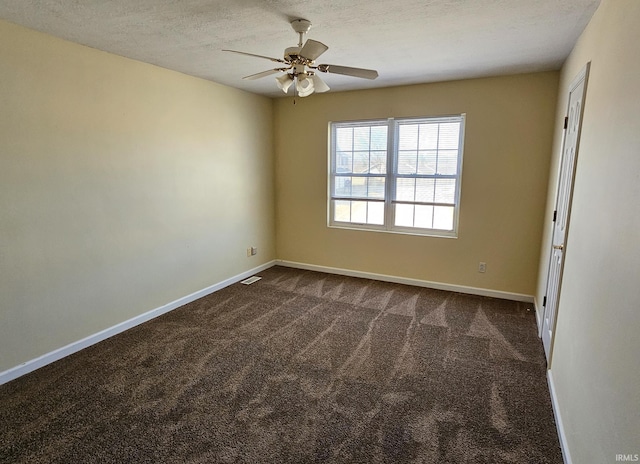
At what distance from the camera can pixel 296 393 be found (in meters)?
2.37

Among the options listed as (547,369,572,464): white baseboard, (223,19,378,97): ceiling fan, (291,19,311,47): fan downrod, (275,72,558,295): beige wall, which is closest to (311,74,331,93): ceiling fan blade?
(223,19,378,97): ceiling fan

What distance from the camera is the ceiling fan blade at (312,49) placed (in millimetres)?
2072

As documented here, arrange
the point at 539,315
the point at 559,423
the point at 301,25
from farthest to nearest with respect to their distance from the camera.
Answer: the point at 539,315
the point at 301,25
the point at 559,423

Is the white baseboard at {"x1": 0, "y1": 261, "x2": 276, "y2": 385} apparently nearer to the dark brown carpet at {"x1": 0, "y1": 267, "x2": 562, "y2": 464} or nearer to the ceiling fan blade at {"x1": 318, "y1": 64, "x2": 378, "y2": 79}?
the dark brown carpet at {"x1": 0, "y1": 267, "x2": 562, "y2": 464}

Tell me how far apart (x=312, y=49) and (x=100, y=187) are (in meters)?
2.19

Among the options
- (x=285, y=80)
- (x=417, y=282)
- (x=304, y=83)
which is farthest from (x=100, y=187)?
(x=417, y=282)

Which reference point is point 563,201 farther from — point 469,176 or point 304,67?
point 304,67

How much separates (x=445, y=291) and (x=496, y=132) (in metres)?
1.97

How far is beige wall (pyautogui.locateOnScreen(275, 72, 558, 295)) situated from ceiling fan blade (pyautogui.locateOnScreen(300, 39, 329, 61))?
7.59 feet

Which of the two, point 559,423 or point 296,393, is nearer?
point 559,423

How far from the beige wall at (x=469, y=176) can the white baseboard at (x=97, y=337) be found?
1.79m

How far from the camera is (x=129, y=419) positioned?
2.11m

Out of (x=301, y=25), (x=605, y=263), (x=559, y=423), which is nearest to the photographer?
(x=605, y=263)

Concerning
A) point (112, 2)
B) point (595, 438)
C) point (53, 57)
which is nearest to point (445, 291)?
point (595, 438)
